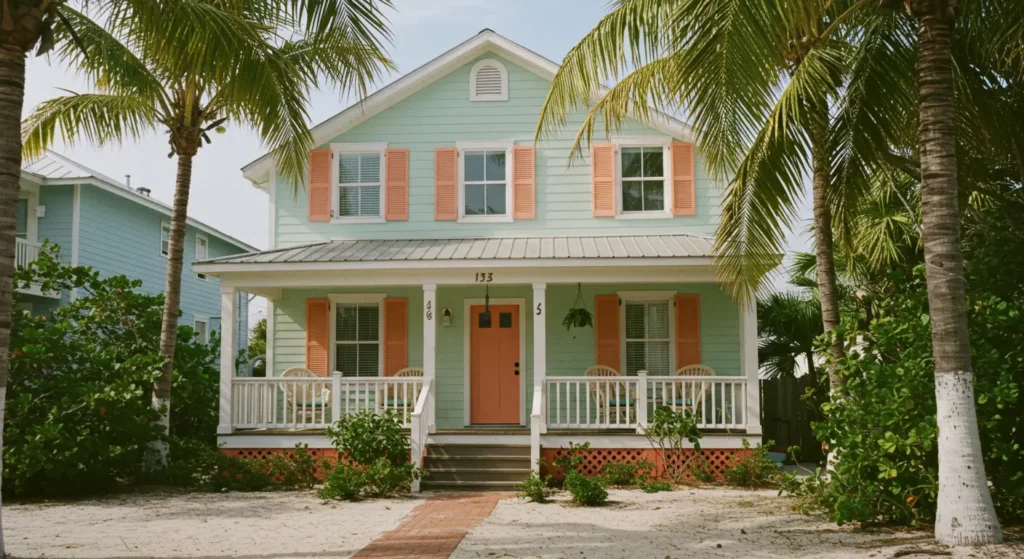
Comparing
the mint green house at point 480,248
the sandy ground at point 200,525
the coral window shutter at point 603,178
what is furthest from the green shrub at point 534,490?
the coral window shutter at point 603,178

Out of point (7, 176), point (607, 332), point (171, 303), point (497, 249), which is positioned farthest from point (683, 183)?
point (7, 176)

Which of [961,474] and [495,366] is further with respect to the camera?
[495,366]

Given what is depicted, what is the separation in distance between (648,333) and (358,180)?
5.59 m

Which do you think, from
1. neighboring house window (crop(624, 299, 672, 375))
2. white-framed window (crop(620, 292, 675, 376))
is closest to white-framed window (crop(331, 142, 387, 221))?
white-framed window (crop(620, 292, 675, 376))

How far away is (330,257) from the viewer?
13367mm

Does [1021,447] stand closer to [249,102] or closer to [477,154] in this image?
[249,102]

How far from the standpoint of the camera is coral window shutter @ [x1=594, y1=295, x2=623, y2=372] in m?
14.5

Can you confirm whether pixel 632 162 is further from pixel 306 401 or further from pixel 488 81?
pixel 306 401

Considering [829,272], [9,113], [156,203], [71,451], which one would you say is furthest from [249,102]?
[156,203]

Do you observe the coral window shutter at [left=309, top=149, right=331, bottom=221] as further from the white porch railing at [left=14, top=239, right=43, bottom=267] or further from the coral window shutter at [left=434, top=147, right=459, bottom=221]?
the white porch railing at [left=14, top=239, right=43, bottom=267]

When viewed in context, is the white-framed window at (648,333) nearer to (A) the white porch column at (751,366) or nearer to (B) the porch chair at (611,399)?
(B) the porch chair at (611,399)

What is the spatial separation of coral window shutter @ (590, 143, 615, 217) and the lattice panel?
13.9 feet

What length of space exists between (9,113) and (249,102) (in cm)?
197

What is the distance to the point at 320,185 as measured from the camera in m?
15.4
